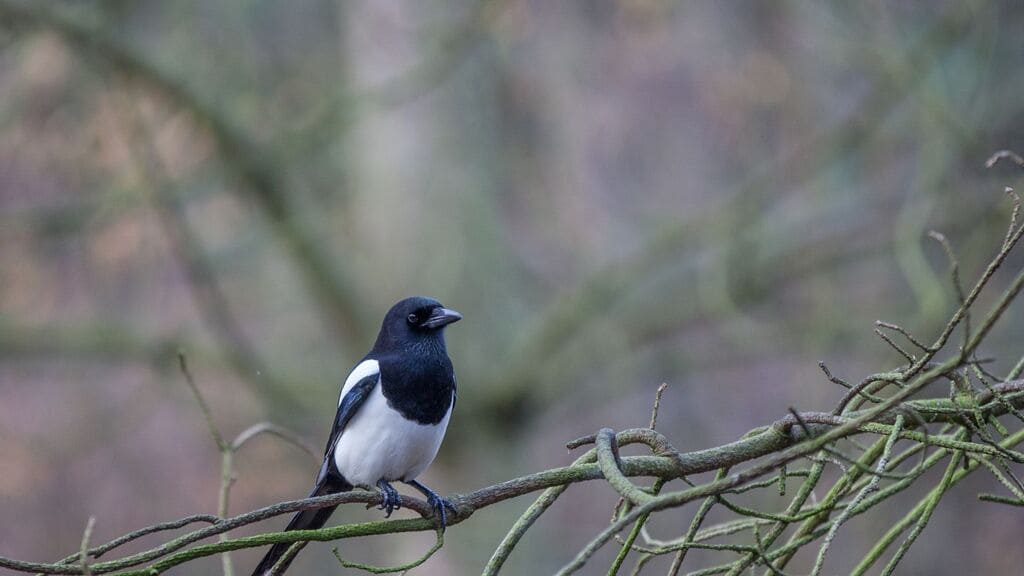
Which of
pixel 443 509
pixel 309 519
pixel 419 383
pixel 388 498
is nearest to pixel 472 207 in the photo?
pixel 419 383

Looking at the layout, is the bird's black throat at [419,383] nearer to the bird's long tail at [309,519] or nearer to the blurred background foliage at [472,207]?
the bird's long tail at [309,519]

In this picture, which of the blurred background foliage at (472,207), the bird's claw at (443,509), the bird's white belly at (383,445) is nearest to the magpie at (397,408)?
the bird's white belly at (383,445)

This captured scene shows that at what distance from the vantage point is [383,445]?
10.9 feet

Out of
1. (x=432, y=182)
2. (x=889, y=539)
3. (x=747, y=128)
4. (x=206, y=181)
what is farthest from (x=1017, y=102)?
(x=889, y=539)

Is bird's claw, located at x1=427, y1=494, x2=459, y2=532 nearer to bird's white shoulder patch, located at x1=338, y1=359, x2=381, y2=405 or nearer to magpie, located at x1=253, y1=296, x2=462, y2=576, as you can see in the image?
magpie, located at x1=253, y1=296, x2=462, y2=576

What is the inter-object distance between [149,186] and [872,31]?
3516mm

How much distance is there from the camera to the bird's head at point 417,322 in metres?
3.46

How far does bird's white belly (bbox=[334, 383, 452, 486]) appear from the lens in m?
3.31

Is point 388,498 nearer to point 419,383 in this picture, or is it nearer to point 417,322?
point 419,383

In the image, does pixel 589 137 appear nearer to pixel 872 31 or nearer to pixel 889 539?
pixel 872 31

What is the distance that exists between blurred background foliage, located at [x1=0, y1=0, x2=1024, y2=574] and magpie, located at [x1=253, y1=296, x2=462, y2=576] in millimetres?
2315

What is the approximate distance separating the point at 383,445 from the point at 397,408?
110 millimetres

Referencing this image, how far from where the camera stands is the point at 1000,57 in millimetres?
5984

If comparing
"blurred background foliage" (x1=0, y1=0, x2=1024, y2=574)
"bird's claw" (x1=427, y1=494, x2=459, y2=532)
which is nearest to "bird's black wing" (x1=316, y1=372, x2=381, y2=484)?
"bird's claw" (x1=427, y1=494, x2=459, y2=532)
